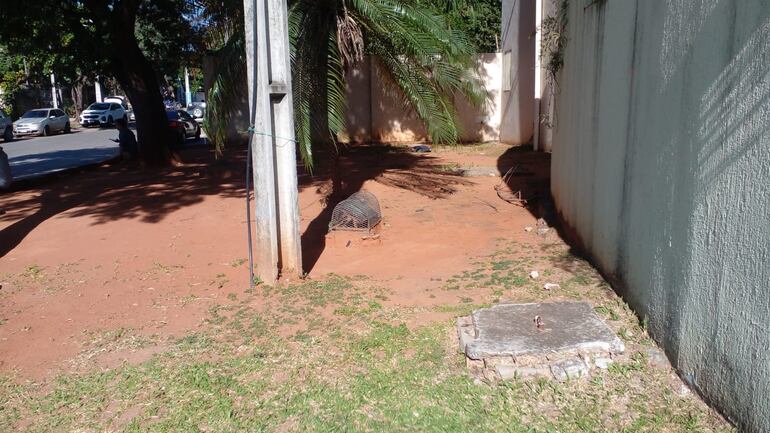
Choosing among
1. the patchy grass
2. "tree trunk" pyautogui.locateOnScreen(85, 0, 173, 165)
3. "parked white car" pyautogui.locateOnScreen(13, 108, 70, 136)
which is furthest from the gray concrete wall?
"parked white car" pyautogui.locateOnScreen(13, 108, 70, 136)

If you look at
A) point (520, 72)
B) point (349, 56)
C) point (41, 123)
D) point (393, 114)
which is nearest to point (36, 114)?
A: point (41, 123)

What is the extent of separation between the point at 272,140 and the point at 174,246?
271 centimetres

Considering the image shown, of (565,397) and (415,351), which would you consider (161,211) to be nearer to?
(415,351)

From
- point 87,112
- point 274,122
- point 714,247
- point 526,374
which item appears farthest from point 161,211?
point 87,112

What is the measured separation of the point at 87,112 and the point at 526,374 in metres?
39.9

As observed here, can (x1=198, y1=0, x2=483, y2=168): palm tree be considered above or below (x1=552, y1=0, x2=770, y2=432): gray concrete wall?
above

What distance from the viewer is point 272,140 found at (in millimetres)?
6602

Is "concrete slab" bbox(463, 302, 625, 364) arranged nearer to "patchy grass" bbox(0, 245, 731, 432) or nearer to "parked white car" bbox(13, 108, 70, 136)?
"patchy grass" bbox(0, 245, 731, 432)

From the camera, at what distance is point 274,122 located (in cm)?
668

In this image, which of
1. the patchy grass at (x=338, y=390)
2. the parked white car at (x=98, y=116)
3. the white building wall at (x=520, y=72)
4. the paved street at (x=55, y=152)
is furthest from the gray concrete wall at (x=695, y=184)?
the parked white car at (x=98, y=116)

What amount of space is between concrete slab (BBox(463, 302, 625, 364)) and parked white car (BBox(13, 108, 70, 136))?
1247 inches

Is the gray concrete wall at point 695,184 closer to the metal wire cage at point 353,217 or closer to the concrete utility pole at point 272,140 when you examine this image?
the concrete utility pole at point 272,140

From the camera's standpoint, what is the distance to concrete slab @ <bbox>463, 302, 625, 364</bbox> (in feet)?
14.3

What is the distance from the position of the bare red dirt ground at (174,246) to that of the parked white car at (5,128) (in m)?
17.0
